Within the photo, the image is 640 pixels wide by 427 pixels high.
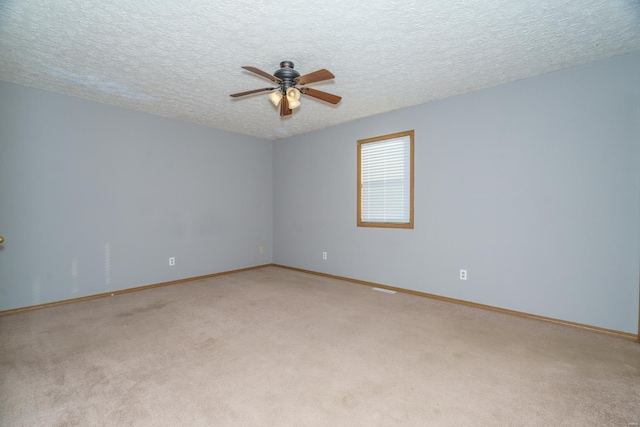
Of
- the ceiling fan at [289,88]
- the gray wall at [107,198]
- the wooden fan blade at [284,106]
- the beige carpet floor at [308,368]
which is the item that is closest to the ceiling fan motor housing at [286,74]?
the ceiling fan at [289,88]

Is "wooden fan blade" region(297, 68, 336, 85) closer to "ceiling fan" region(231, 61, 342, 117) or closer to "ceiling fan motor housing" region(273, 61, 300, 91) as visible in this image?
"ceiling fan" region(231, 61, 342, 117)

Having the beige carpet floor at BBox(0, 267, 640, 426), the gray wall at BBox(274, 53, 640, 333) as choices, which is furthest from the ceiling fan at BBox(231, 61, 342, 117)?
the beige carpet floor at BBox(0, 267, 640, 426)

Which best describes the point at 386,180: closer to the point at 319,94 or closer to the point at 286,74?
the point at 319,94

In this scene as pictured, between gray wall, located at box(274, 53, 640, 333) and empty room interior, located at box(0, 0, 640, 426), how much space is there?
2cm

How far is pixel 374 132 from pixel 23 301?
4835 millimetres

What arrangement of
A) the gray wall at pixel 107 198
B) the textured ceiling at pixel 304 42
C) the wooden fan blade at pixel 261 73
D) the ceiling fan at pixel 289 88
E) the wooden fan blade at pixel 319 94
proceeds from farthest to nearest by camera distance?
the gray wall at pixel 107 198 < the wooden fan blade at pixel 319 94 < the ceiling fan at pixel 289 88 < the wooden fan blade at pixel 261 73 < the textured ceiling at pixel 304 42

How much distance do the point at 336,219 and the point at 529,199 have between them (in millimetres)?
2670

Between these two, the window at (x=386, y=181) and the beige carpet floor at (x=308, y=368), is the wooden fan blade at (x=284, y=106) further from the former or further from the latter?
the beige carpet floor at (x=308, y=368)

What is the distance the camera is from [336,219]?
4879mm

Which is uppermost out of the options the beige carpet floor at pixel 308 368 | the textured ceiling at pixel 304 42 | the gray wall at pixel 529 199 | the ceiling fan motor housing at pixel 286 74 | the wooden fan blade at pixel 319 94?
the textured ceiling at pixel 304 42

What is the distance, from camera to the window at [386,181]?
4023 mm

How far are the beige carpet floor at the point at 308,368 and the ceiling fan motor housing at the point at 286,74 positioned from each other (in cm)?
230

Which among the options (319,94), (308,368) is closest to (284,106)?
(319,94)

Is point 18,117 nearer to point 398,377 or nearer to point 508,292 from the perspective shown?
point 398,377
